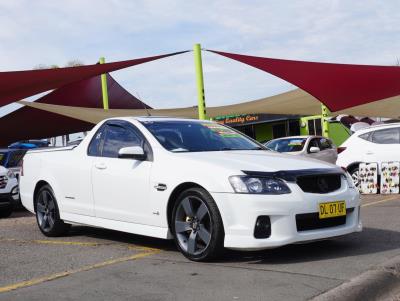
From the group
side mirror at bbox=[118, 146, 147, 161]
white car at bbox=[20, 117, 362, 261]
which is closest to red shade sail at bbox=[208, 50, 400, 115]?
white car at bbox=[20, 117, 362, 261]

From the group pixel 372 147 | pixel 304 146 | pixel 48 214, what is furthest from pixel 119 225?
pixel 304 146

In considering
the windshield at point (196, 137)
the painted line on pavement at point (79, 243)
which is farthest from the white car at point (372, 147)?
the painted line on pavement at point (79, 243)

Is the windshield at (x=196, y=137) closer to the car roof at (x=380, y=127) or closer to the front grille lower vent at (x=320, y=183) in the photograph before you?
the front grille lower vent at (x=320, y=183)

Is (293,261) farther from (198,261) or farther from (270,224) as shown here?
(198,261)

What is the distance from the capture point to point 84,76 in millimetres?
14719

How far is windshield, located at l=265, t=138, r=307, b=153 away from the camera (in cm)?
1774

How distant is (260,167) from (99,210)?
2243mm

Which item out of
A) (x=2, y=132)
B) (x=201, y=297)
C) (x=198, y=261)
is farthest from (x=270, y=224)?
(x=2, y=132)

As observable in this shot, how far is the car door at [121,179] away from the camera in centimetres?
620

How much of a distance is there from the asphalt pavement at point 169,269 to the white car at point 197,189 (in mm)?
257

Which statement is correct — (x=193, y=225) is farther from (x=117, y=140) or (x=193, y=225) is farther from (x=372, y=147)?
(x=372, y=147)

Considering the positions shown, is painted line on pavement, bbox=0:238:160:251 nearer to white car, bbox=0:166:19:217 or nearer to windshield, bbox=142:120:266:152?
windshield, bbox=142:120:266:152

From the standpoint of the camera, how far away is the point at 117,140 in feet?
22.7

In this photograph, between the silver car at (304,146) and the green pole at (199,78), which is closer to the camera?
the green pole at (199,78)
